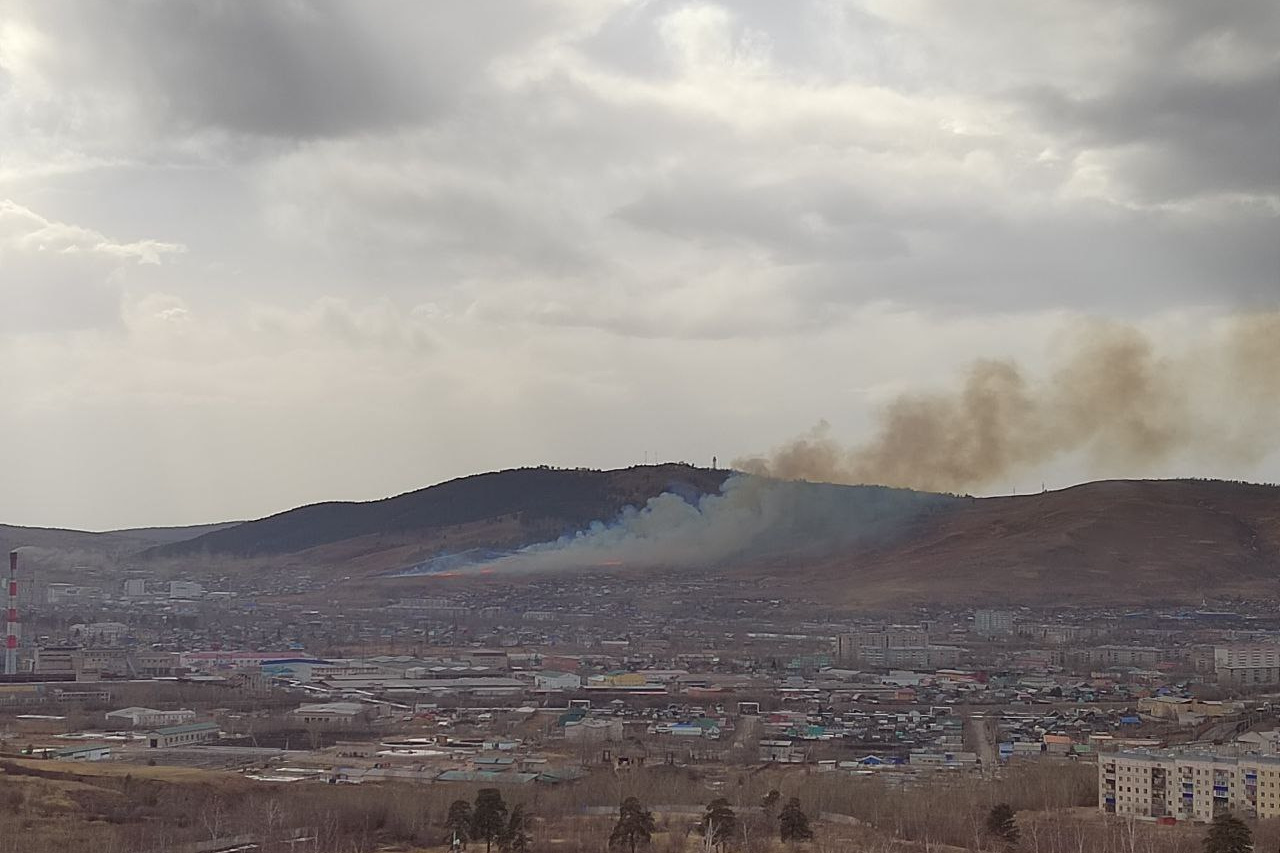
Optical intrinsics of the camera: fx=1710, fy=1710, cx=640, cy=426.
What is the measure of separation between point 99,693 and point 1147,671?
46214 mm

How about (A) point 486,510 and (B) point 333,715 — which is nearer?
(B) point 333,715

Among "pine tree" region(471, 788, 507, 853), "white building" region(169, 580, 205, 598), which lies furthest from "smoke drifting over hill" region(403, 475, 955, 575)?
"pine tree" region(471, 788, 507, 853)

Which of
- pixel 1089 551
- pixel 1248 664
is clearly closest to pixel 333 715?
pixel 1248 664

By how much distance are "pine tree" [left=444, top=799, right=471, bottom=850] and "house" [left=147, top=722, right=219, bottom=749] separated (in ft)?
63.5

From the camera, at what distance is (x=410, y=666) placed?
80125 millimetres

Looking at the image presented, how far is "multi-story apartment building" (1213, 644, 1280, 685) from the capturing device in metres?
74.9

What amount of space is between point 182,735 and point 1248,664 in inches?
1882

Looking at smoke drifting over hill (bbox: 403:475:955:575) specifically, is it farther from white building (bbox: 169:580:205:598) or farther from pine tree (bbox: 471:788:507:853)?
pine tree (bbox: 471:788:507:853)

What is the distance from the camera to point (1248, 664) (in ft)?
253

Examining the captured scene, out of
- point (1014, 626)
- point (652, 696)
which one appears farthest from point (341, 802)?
point (1014, 626)

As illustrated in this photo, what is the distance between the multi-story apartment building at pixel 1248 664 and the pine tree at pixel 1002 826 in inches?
1647

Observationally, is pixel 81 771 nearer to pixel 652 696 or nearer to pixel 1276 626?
pixel 652 696

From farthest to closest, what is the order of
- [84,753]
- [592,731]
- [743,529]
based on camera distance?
1. [743,529]
2. [592,731]
3. [84,753]

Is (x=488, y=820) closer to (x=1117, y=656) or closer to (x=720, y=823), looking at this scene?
(x=720, y=823)
